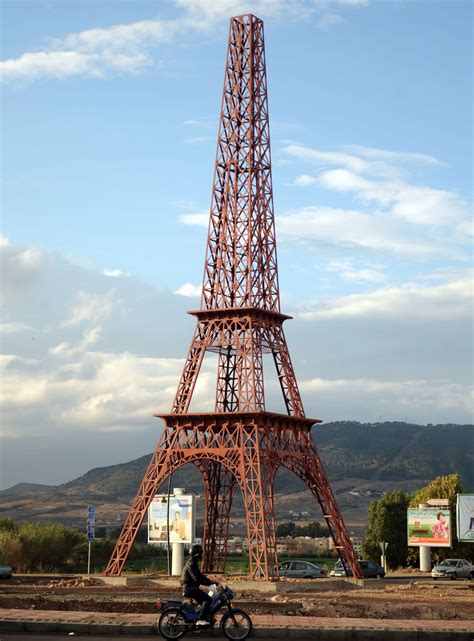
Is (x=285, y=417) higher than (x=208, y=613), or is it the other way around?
(x=285, y=417)

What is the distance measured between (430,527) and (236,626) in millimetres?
54936

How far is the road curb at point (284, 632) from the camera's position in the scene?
24.1 meters

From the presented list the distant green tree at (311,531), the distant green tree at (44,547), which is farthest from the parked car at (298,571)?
the distant green tree at (311,531)

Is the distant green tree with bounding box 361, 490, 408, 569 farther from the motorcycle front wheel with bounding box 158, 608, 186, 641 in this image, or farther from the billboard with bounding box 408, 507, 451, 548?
the motorcycle front wheel with bounding box 158, 608, 186, 641

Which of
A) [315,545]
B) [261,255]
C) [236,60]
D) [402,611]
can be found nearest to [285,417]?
[261,255]

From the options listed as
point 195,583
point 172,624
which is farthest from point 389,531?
point 172,624

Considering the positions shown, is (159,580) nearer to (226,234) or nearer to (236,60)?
(226,234)

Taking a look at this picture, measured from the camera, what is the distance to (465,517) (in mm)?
68562

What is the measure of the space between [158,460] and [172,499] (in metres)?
3.32

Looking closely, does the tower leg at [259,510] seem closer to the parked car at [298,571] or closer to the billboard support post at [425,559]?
the parked car at [298,571]

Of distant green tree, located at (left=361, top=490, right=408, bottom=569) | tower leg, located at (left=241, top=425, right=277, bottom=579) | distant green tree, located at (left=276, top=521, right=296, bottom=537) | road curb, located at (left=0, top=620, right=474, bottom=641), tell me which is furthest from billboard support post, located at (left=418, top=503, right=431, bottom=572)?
distant green tree, located at (left=276, top=521, right=296, bottom=537)

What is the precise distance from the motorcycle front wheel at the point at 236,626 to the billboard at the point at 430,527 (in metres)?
53.8

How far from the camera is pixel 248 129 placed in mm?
65625

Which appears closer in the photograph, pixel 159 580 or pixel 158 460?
pixel 159 580
